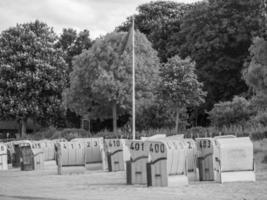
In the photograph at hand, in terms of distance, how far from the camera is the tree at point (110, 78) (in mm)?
60156

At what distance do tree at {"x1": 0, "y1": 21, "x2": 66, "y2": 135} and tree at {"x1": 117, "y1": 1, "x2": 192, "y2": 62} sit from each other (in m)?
12.0

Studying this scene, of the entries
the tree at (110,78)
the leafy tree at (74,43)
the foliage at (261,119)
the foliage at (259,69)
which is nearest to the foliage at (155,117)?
the tree at (110,78)

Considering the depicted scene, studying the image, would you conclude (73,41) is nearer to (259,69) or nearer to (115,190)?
(259,69)

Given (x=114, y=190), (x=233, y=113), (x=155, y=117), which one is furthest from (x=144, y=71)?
(x=114, y=190)

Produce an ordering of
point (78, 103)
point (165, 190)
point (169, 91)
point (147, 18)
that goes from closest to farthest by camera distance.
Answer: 1. point (165, 190)
2. point (169, 91)
3. point (78, 103)
4. point (147, 18)

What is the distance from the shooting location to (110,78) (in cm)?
6016

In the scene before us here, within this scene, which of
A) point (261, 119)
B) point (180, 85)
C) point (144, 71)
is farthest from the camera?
point (144, 71)

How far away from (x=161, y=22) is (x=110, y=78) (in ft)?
63.0

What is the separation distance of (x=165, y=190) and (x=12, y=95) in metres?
51.5

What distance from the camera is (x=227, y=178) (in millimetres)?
20062

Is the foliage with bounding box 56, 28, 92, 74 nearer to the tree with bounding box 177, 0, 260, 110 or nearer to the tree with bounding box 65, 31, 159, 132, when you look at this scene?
the tree with bounding box 177, 0, 260, 110

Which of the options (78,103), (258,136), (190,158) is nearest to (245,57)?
(78,103)

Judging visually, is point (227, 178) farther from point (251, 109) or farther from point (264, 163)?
point (251, 109)

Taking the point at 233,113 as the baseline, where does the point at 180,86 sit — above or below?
above
